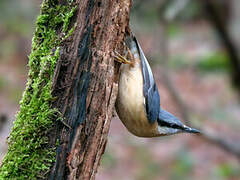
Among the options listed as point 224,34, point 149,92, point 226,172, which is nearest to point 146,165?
point 226,172

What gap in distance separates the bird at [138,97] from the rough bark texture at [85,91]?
681 millimetres

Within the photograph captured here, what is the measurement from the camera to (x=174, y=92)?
7.50 m

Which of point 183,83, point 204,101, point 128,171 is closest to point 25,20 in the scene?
point 183,83

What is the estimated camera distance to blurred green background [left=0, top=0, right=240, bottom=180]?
7910 mm

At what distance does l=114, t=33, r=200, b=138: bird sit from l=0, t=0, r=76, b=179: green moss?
0.94 m

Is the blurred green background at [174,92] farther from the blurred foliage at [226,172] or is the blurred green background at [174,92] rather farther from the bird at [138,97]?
the bird at [138,97]

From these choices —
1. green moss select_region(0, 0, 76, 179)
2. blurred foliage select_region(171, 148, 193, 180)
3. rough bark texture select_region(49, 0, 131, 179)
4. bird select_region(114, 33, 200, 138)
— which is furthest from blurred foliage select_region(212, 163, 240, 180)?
green moss select_region(0, 0, 76, 179)

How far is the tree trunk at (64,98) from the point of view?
8.08 feet

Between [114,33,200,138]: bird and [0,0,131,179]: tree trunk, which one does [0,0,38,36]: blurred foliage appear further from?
[0,0,131,179]: tree trunk

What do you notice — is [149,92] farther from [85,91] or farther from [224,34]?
[224,34]

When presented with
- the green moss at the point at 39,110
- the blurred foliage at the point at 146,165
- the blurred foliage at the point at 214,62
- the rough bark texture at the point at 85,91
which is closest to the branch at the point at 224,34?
the blurred foliage at the point at 146,165

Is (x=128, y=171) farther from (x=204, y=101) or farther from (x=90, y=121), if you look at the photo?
(x=90, y=121)

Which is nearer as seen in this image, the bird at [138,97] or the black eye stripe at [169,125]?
the bird at [138,97]

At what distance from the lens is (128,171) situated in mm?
9438
